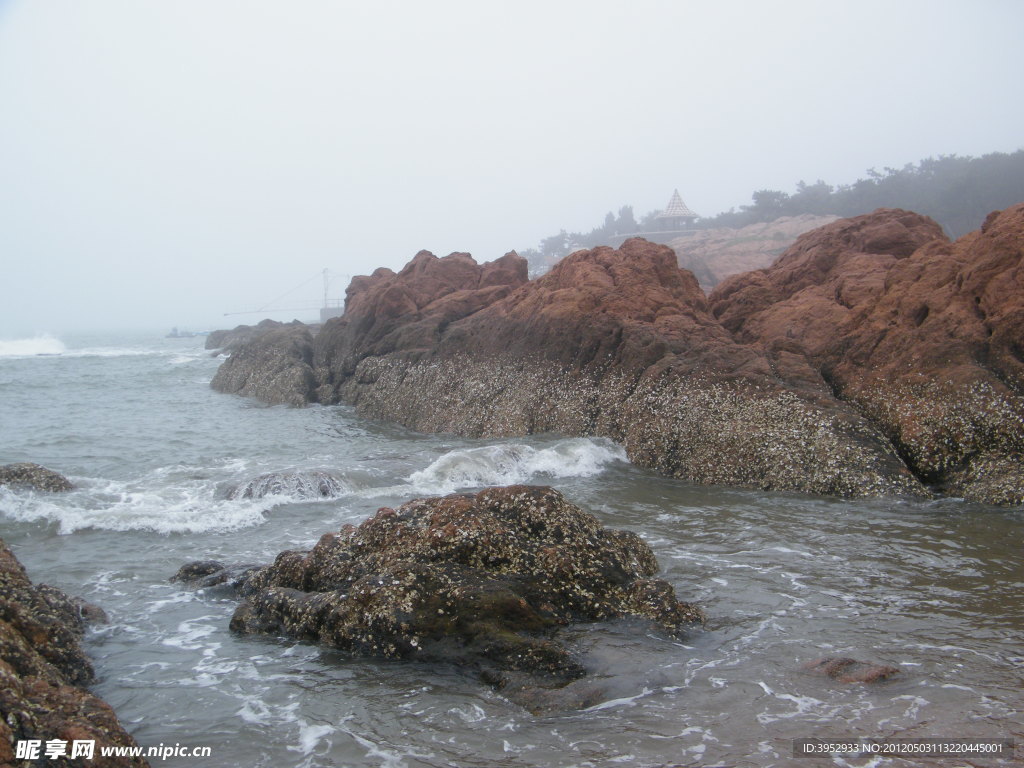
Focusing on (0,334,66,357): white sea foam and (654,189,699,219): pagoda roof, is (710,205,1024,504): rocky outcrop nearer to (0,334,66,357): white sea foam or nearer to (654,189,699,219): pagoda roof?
(654,189,699,219): pagoda roof

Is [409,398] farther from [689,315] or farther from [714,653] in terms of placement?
[714,653]

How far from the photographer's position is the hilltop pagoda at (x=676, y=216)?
82.4 meters

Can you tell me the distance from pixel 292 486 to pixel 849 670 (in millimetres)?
10393

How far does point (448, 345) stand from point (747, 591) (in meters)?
15.6

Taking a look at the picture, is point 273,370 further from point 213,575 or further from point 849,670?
point 849,670

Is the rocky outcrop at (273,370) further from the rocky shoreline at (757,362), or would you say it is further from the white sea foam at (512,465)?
the white sea foam at (512,465)

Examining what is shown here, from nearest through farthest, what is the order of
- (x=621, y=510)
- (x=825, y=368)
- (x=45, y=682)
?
(x=45, y=682) → (x=621, y=510) → (x=825, y=368)

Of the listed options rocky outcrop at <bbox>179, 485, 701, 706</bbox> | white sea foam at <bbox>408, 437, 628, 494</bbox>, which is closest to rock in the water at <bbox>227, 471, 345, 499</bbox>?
white sea foam at <bbox>408, 437, 628, 494</bbox>

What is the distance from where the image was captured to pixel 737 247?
5675cm

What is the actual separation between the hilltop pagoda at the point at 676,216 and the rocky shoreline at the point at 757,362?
200 feet

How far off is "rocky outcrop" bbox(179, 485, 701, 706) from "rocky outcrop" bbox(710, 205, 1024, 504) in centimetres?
713

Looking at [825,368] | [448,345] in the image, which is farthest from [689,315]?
[448,345]

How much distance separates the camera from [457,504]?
8.02 m

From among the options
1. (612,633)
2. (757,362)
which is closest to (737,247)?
(757,362)
